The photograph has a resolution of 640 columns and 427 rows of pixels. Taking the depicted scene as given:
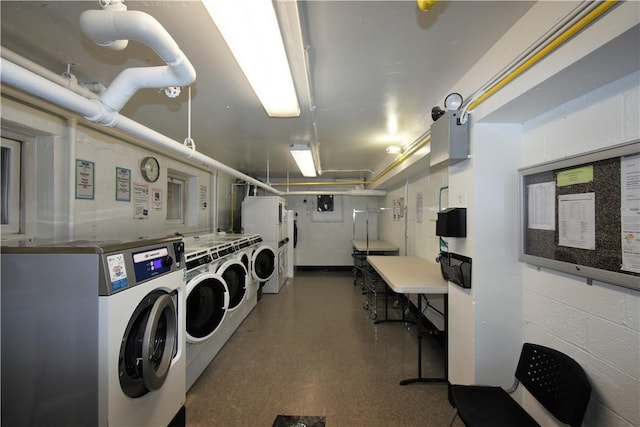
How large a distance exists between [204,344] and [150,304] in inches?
45.5

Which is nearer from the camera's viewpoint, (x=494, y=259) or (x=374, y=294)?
(x=494, y=259)

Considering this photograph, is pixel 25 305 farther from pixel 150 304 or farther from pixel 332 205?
pixel 332 205

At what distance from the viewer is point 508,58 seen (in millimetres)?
1361

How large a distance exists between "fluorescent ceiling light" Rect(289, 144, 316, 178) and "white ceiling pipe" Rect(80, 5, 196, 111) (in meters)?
1.97

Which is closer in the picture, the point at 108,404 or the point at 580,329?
the point at 108,404

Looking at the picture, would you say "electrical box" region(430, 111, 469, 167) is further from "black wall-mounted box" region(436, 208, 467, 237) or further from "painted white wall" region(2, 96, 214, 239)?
"painted white wall" region(2, 96, 214, 239)

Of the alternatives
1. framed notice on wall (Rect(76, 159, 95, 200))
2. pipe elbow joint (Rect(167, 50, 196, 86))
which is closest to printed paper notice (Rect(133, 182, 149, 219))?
framed notice on wall (Rect(76, 159, 95, 200))

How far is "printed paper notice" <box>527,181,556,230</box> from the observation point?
4.58 ft

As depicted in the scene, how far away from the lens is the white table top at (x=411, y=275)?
2.06 m

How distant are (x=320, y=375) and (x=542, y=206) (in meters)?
2.01

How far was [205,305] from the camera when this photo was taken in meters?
2.19

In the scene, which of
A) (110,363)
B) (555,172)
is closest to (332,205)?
(555,172)

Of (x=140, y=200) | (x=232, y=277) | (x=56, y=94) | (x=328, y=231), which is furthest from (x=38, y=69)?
(x=328, y=231)

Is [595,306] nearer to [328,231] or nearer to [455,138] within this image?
[455,138]
